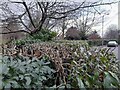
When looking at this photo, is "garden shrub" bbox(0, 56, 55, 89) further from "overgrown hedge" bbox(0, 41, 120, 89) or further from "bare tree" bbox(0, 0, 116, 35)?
"bare tree" bbox(0, 0, 116, 35)

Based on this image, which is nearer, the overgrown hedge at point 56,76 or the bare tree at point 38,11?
the overgrown hedge at point 56,76

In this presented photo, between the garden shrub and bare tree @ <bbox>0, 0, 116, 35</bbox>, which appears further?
bare tree @ <bbox>0, 0, 116, 35</bbox>

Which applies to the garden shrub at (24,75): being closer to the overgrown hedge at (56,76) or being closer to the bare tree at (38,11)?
the overgrown hedge at (56,76)

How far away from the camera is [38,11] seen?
461 cm

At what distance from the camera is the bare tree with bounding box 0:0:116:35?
4075mm

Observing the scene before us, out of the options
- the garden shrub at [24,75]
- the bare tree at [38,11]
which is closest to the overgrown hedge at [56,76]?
the garden shrub at [24,75]

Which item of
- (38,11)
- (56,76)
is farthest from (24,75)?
(38,11)

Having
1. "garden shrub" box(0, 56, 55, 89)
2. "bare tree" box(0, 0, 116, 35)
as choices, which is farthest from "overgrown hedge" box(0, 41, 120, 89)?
"bare tree" box(0, 0, 116, 35)

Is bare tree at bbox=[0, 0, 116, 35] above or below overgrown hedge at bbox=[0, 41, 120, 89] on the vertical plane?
above

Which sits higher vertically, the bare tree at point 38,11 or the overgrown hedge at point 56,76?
the bare tree at point 38,11

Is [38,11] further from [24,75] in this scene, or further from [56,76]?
[24,75]

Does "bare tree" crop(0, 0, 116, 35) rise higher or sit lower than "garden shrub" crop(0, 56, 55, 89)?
higher

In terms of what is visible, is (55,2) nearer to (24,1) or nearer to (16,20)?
(24,1)

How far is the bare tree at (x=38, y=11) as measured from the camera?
4.08m
